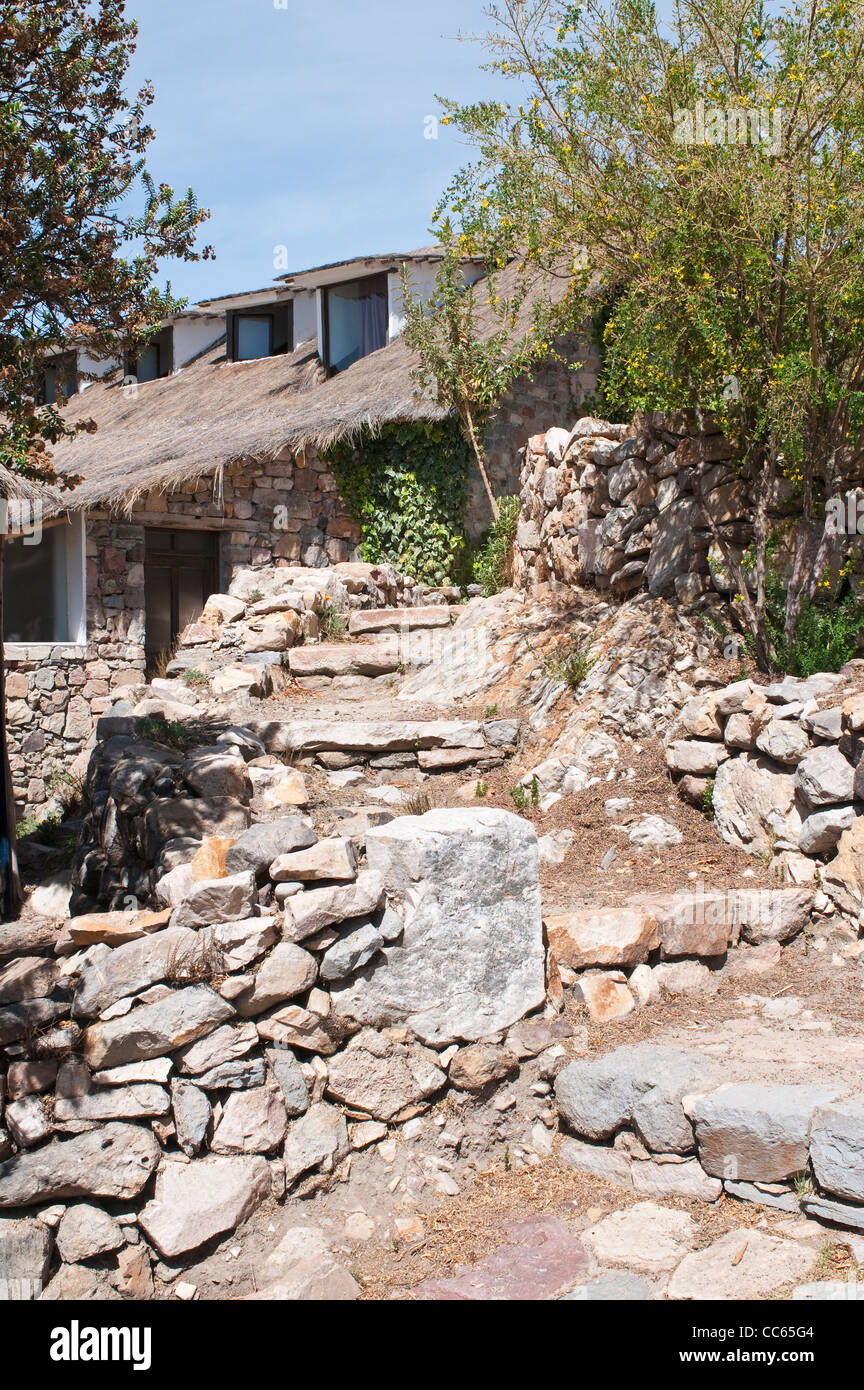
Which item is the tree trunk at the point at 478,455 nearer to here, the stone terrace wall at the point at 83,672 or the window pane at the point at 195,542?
the window pane at the point at 195,542

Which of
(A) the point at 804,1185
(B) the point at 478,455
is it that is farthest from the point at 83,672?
(A) the point at 804,1185

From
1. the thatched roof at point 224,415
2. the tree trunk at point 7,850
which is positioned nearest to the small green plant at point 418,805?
the tree trunk at point 7,850

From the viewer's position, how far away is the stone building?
1259 cm

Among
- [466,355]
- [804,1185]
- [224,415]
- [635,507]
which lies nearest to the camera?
[804,1185]

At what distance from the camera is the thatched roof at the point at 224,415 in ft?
41.2

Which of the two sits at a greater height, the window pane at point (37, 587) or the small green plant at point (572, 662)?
the window pane at point (37, 587)

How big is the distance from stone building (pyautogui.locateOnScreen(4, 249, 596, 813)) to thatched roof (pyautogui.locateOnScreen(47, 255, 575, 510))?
35 millimetres

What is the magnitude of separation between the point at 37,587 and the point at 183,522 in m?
2.20

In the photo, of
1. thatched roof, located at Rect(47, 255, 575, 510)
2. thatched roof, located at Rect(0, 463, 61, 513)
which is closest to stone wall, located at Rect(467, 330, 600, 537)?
thatched roof, located at Rect(47, 255, 575, 510)

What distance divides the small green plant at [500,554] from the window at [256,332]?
679cm

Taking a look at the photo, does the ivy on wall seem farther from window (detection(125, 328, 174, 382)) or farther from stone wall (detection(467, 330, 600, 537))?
window (detection(125, 328, 174, 382))

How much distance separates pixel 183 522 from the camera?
13.0m

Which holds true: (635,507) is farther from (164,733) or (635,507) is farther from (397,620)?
(164,733)
